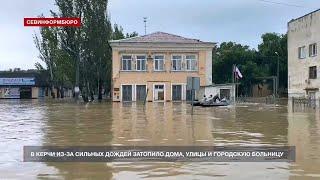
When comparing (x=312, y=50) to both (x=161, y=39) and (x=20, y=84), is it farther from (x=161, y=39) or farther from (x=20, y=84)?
(x=20, y=84)

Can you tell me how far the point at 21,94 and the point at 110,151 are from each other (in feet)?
311

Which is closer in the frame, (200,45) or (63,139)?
(63,139)

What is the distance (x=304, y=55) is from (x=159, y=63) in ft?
65.1

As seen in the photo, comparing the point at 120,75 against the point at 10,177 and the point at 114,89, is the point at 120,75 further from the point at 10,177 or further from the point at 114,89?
the point at 10,177

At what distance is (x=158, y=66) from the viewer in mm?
72438

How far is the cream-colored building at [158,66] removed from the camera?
7119 centimetres

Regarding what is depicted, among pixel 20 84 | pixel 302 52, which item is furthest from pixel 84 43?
pixel 20 84

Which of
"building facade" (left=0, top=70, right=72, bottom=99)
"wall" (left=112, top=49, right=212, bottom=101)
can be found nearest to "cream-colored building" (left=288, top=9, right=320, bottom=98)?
"wall" (left=112, top=49, right=212, bottom=101)

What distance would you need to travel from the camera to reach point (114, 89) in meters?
70.6

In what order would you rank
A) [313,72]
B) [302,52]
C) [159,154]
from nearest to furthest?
[159,154]
[313,72]
[302,52]

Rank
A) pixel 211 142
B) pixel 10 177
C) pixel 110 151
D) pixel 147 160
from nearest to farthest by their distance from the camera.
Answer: pixel 10 177 < pixel 147 160 < pixel 110 151 < pixel 211 142

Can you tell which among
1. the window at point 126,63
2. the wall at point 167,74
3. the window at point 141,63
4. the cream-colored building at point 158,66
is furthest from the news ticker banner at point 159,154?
the window at point 141,63

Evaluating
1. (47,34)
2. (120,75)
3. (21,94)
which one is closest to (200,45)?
(120,75)

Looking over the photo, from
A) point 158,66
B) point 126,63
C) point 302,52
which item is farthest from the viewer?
point 158,66
